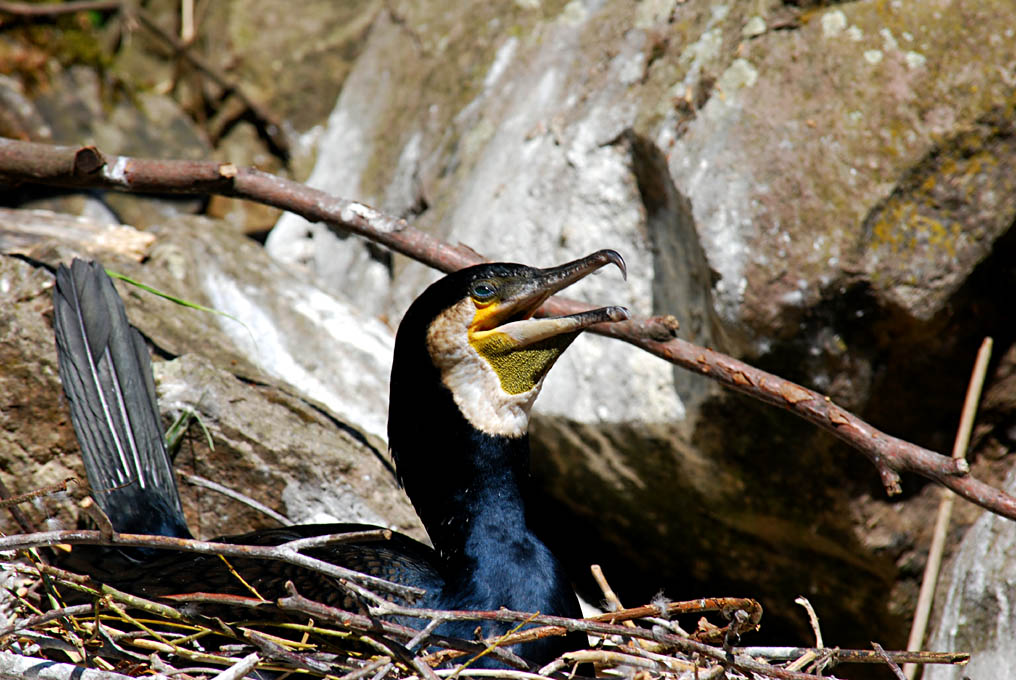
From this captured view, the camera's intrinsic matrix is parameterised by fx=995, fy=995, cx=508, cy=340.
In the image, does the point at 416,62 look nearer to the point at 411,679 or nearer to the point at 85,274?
the point at 85,274

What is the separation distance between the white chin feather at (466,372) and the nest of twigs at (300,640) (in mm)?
528

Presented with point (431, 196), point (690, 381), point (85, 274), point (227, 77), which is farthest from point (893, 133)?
point (227, 77)

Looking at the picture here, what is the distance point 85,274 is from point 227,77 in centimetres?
246

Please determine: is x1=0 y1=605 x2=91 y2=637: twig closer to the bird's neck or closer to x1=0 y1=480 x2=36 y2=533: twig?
x1=0 y1=480 x2=36 y2=533: twig

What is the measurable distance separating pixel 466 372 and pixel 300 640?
767mm

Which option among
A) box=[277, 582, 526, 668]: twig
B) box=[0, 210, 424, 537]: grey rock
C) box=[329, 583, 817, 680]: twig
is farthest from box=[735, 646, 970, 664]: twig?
box=[0, 210, 424, 537]: grey rock

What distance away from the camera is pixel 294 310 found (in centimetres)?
389

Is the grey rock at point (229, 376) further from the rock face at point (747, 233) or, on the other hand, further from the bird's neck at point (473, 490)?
the bird's neck at point (473, 490)

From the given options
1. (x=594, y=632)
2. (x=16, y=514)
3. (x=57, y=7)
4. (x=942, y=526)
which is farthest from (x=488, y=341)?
(x=57, y=7)

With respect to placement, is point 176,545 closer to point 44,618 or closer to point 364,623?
point 44,618

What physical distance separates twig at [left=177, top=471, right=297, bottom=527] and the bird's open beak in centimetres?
108

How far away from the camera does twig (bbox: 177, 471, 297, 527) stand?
3.12 metres

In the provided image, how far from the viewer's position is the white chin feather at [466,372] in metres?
2.55

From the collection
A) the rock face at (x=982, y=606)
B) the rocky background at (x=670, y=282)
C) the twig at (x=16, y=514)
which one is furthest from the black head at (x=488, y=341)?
the rock face at (x=982, y=606)
